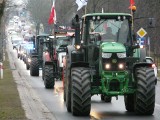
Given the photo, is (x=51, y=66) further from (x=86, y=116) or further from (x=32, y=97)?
(x=86, y=116)

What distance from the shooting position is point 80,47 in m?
18.1

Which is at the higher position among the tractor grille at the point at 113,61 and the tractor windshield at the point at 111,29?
the tractor windshield at the point at 111,29

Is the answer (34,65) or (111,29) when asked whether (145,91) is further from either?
(34,65)

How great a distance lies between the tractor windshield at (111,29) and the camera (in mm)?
17812

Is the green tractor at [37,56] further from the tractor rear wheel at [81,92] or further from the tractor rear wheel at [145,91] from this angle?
the tractor rear wheel at [145,91]

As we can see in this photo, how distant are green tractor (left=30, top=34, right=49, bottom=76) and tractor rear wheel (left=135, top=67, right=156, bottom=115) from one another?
21882 millimetres

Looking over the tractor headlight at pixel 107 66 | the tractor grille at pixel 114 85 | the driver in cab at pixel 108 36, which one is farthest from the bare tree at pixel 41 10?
the tractor grille at pixel 114 85

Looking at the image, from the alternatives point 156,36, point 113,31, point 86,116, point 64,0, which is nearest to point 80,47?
point 113,31

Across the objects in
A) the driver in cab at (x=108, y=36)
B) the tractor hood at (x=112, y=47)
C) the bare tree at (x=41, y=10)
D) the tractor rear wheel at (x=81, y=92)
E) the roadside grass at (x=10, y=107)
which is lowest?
the roadside grass at (x=10, y=107)

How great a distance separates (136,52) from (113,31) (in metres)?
0.92

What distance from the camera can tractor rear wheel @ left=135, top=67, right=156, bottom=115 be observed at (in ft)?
53.0

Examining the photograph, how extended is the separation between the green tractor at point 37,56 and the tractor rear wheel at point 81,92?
21.6m

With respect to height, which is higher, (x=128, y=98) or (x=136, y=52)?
(x=136, y=52)

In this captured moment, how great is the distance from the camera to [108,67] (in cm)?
1672
